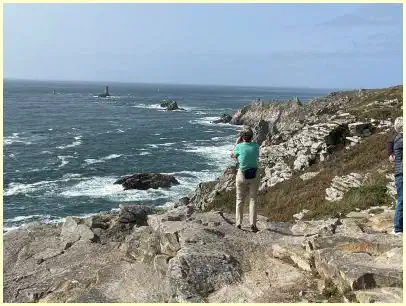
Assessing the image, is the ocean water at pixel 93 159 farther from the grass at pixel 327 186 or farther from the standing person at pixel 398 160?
the standing person at pixel 398 160

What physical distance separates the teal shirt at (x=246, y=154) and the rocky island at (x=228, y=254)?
2.26 m

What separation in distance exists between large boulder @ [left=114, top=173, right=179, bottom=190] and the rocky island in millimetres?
28460

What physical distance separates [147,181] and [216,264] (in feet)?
135

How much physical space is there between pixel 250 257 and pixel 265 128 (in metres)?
67.4

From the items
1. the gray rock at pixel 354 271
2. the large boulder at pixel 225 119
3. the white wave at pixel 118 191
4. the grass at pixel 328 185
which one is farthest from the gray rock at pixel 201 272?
the large boulder at pixel 225 119

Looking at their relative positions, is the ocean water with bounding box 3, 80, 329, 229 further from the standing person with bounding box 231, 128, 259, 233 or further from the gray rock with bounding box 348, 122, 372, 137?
the standing person with bounding box 231, 128, 259, 233

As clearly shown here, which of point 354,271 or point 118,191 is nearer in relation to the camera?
point 354,271

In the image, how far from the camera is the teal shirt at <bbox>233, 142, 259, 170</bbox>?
500 inches

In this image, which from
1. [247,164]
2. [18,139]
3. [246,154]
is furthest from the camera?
[18,139]

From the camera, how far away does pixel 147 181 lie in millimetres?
51719

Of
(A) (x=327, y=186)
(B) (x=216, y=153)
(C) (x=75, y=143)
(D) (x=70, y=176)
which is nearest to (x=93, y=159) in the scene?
(D) (x=70, y=176)

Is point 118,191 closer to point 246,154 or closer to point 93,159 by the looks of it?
point 93,159

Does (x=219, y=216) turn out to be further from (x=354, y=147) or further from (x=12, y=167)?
(x=12, y=167)

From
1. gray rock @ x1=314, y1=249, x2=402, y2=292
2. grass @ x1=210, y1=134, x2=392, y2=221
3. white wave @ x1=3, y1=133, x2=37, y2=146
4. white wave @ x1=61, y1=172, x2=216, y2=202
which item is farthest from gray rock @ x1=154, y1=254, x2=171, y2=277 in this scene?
white wave @ x1=3, y1=133, x2=37, y2=146
